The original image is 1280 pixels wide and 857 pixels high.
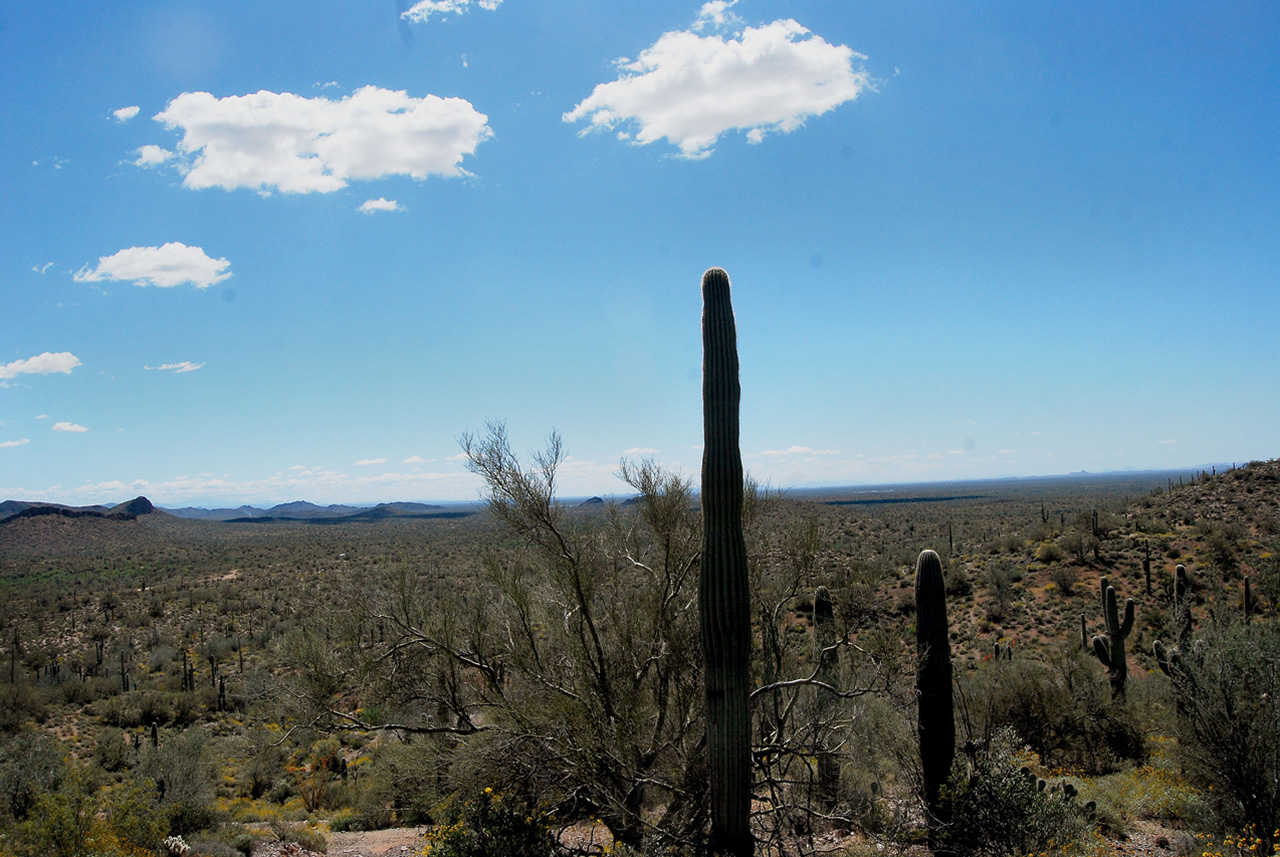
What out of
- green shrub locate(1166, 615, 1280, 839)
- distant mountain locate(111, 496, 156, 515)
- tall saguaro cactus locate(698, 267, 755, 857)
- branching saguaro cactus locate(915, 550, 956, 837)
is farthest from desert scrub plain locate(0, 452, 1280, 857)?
distant mountain locate(111, 496, 156, 515)

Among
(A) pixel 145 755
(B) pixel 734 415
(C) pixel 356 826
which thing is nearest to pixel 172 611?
(A) pixel 145 755

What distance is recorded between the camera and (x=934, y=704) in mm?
10320

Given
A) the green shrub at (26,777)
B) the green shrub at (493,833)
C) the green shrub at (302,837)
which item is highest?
the green shrub at (493,833)

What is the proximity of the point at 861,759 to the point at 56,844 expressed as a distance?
11.4 meters

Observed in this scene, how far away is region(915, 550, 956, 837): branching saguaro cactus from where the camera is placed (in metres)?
10.2

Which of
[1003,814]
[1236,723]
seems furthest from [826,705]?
[1236,723]

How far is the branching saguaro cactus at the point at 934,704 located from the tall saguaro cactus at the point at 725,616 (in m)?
4.23

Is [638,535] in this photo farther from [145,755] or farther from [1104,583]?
[1104,583]

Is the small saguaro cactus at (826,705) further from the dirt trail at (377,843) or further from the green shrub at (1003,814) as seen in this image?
the dirt trail at (377,843)

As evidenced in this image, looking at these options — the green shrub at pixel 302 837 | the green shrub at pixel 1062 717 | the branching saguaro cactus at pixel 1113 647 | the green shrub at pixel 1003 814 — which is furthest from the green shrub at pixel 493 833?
the branching saguaro cactus at pixel 1113 647

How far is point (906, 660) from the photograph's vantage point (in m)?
15.4

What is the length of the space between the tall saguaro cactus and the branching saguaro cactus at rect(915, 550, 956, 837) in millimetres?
4231

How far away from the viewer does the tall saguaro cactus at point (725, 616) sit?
7.28 metres

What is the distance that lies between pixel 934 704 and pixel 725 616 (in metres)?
4.93
